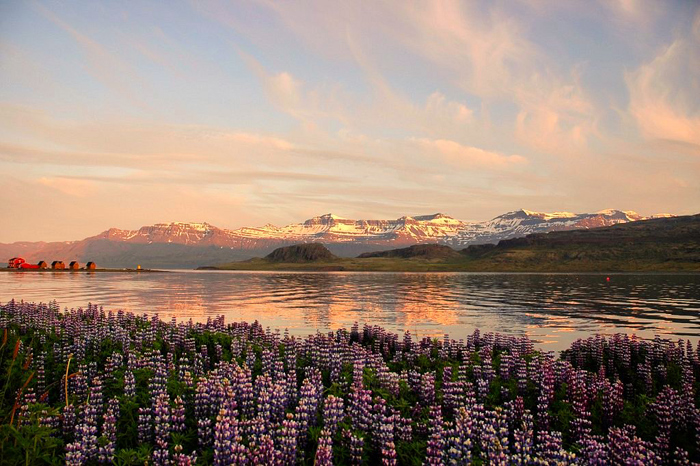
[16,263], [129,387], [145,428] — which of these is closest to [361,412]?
[145,428]

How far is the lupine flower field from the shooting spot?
7.88 metres

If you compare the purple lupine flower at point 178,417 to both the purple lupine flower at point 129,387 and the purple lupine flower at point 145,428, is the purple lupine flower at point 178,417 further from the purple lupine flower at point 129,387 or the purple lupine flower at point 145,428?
the purple lupine flower at point 129,387

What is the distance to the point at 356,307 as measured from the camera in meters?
48.3

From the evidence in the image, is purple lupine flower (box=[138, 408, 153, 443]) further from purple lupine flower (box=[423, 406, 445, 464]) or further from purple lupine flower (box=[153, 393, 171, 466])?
purple lupine flower (box=[423, 406, 445, 464])

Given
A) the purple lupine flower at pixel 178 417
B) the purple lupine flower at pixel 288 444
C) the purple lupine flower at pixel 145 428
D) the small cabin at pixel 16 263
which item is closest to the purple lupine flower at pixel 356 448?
the purple lupine flower at pixel 288 444

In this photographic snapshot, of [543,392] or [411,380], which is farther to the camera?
[411,380]

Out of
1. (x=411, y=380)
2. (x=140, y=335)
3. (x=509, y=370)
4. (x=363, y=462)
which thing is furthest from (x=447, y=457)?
(x=140, y=335)

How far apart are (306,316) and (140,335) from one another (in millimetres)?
21577

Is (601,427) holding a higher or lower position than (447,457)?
lower

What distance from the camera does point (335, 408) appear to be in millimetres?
9055

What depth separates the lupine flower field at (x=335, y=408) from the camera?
25.9ft

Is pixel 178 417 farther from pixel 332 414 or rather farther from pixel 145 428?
pixel 332 414

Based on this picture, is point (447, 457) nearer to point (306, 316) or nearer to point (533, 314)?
point (306, 316)

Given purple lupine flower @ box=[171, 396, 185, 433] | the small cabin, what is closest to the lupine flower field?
purple lupine flower @ box=[171, 396, 185, 433]
